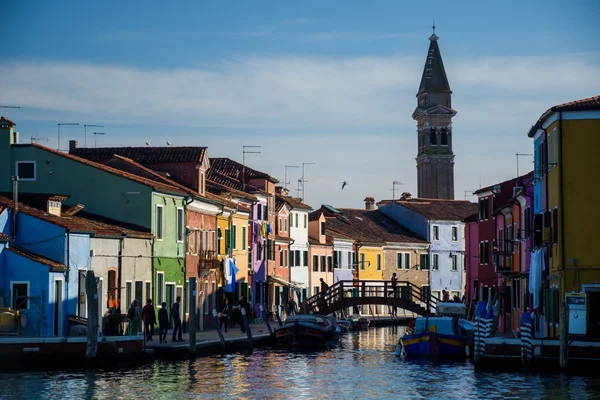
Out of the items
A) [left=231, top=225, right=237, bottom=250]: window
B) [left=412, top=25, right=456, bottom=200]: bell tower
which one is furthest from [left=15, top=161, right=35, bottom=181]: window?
[left=412, top=25, right=456, bottom=200]: bell tower

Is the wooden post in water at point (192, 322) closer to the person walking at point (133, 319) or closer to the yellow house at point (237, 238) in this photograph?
the person walking at point (133, 319)

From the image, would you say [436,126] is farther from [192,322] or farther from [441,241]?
[192,322]

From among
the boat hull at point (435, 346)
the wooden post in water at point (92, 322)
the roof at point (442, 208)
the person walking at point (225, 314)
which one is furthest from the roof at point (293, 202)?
the wooden post in water at point (92, 322)

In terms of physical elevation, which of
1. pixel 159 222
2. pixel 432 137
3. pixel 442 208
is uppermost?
pixel 432 137

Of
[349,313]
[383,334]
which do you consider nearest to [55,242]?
[383,334]

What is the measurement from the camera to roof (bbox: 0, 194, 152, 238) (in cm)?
4341

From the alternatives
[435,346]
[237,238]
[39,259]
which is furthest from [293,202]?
[39,259]

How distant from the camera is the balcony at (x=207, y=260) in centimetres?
5953

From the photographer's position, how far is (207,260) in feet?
196

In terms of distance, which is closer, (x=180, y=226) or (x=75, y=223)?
(x=75, y=223)

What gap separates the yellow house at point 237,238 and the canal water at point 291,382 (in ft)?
63.5

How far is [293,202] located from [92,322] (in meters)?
50.3

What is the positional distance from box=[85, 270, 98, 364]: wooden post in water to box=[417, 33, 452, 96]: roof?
117189 mm

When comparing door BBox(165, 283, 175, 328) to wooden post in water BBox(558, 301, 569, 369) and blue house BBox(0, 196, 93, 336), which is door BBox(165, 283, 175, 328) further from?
wooden post in water BBox(558, 301, 569, 369)
